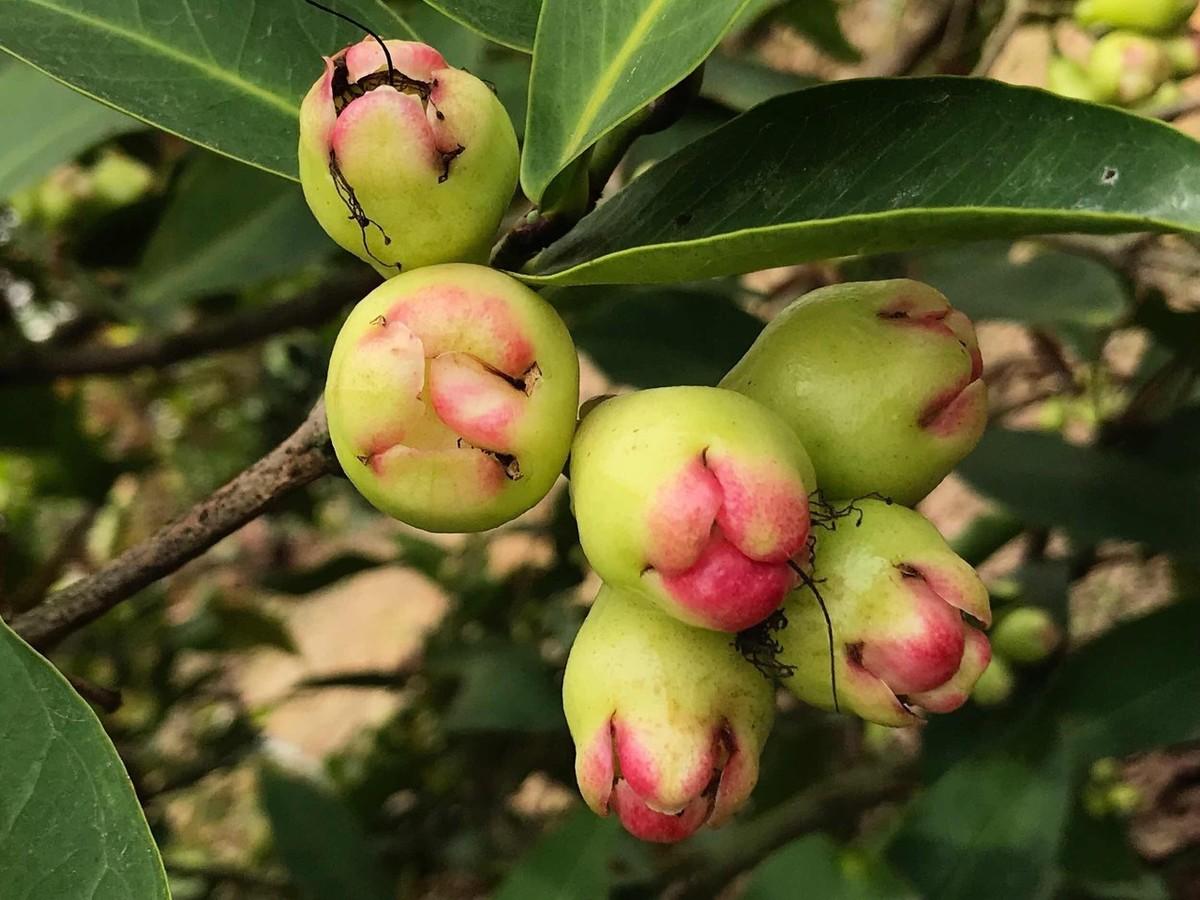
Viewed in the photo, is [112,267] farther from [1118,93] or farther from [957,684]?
[957,684]

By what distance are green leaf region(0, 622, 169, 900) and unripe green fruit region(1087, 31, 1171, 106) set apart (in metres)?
1.05

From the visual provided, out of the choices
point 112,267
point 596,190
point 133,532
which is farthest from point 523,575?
point 596,190

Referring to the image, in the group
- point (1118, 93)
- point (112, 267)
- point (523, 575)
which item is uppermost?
point (1118, 93)

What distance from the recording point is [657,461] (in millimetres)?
453

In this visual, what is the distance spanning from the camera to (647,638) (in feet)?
1.64

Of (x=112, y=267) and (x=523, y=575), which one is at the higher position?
(x=112, y=267)

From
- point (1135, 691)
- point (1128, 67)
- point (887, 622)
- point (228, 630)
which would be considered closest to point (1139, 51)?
point (1128, 67)

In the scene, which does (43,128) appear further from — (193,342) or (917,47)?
(917,47)

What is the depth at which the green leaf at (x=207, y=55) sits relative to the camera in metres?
0.62

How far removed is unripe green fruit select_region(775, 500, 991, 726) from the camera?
0.48 metres

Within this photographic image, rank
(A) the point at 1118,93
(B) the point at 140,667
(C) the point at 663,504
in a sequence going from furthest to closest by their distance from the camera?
(B) the point at 140,667
(A) the point at 1118,93
(C) the point at 663,504

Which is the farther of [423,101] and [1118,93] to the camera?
[1118,93]

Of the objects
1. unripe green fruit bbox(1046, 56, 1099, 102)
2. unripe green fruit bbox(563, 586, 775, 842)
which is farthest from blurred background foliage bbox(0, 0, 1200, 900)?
unripe green fruit bbox(563, 586, 775, 842)

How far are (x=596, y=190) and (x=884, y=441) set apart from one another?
21 centimetres
